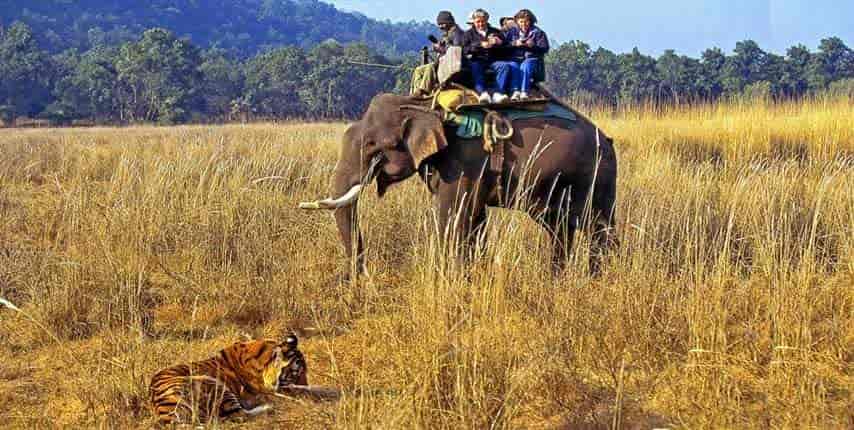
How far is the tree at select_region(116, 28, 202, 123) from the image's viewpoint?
127 ft

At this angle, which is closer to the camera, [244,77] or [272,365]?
[272,365]

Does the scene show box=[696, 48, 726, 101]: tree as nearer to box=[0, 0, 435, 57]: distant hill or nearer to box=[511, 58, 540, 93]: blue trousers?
box=[511, 58, 540, 93]: blue trousers

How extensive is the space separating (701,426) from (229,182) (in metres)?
5.05

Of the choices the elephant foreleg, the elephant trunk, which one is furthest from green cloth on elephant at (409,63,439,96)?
the elephant foreleg

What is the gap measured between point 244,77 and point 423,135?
41.2m

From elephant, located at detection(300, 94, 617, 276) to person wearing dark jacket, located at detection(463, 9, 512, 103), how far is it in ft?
1.40

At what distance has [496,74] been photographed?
21.1 ft

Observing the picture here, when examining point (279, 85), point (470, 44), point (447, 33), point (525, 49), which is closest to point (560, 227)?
point (525, 49)

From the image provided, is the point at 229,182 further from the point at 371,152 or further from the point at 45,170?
the point at 45,170

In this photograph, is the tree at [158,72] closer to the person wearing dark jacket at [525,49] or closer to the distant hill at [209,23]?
the distant hill at [209,23]

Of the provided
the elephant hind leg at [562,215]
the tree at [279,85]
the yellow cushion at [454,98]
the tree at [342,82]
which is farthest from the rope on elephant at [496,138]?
the tree at [279,85]

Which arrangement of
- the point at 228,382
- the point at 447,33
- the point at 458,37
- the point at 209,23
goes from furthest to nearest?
1. the point at 209,23
2. the point at 447,33
3. the point at 458,37
4. the point at 228,382

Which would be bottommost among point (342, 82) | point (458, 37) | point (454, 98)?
point (342, 82)

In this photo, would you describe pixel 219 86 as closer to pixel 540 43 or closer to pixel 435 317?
pixel 540 43
